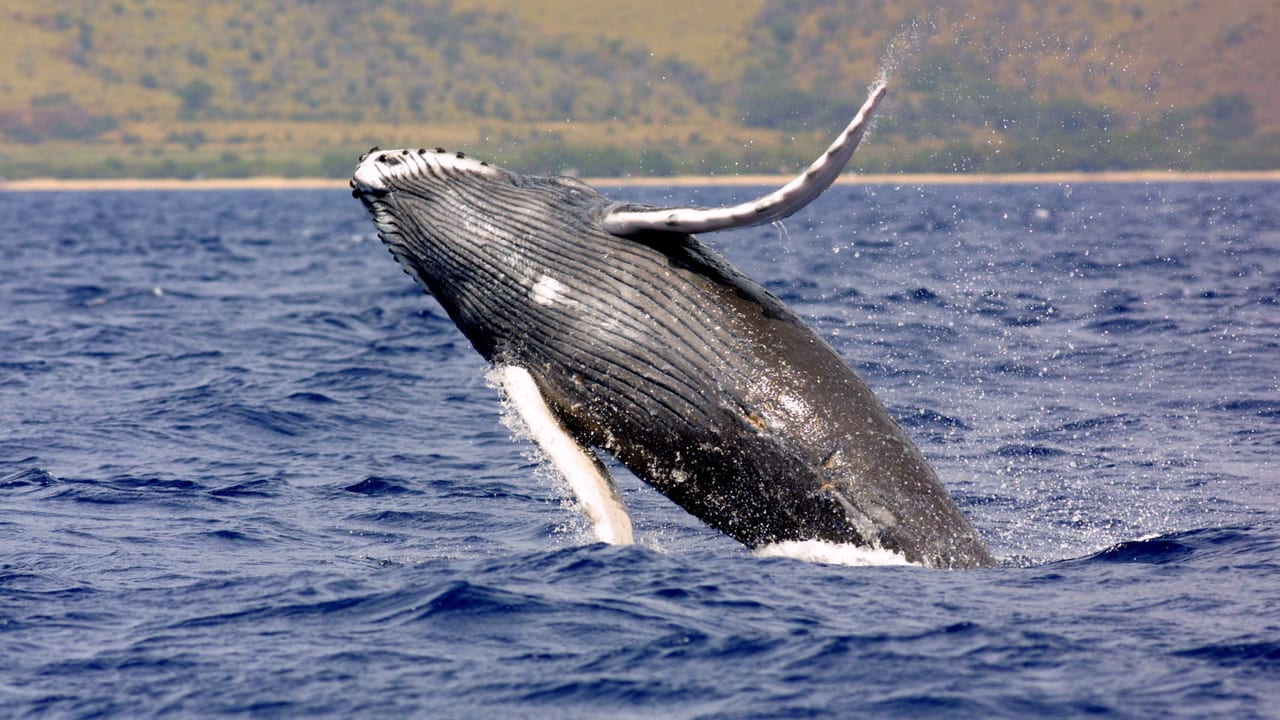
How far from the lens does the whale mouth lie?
9.55 m

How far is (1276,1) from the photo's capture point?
11438cm

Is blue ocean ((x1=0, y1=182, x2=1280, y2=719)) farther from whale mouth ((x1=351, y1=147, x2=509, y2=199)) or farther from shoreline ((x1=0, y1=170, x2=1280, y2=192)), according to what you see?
shoreline ((x1=0, y1=170, x2=1280, y2=192))

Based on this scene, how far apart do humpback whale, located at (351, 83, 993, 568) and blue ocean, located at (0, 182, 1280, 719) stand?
354 millimetres

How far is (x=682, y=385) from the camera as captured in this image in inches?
335

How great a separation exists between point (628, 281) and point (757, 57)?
19366 cm

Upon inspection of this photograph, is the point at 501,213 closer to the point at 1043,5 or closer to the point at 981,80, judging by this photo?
the point at 981,80

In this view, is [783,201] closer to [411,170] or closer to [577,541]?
[411,170]

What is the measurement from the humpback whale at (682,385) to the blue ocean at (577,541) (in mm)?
354

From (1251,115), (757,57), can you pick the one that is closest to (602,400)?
(1251,115)

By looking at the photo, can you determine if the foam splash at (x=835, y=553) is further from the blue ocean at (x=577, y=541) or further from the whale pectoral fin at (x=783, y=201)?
the whale pectoral fin at (x=783, y=201)

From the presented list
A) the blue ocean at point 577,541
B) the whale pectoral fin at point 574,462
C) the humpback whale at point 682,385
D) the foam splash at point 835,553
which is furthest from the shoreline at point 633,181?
the foam splash at point 835,553

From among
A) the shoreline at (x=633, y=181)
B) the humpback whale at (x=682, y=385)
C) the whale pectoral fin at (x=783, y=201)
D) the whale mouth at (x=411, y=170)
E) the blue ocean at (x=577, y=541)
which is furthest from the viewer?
the shoreline at (x=633, y=181)

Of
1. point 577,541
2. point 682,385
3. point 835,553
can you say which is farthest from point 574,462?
Answer: point 577,541

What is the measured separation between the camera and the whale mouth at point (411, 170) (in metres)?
9.55
